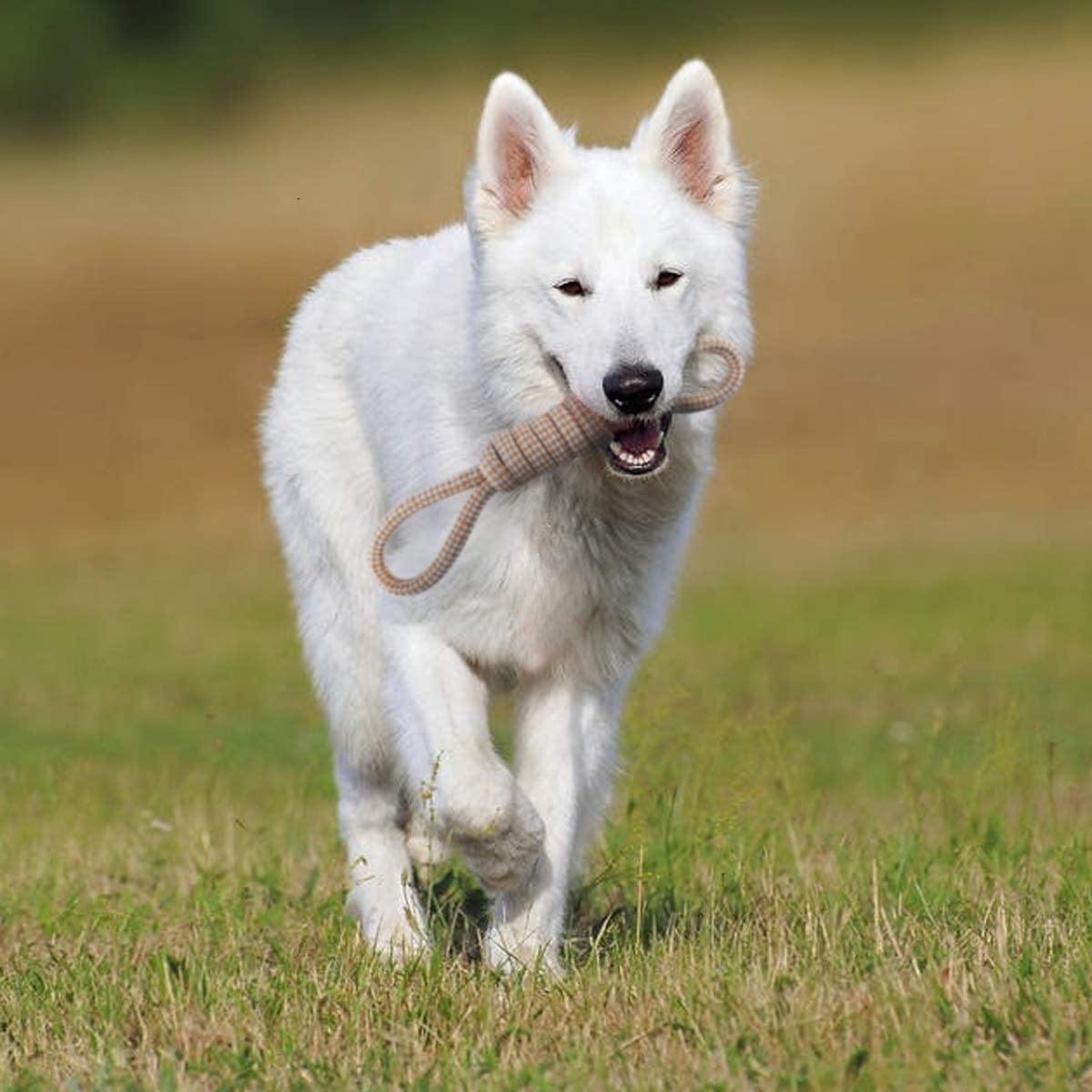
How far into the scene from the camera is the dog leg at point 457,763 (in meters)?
5.39

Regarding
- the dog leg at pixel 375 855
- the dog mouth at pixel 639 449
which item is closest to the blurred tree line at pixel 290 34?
the dog leg at pixel 375 855

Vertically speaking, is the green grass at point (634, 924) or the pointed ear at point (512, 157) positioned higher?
the pointed ear at point (512, 157)

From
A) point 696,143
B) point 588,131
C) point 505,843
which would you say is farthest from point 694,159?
→ point 588,131

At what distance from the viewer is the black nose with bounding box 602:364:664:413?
500cm

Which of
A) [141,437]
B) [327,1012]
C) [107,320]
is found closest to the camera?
[327,1012]

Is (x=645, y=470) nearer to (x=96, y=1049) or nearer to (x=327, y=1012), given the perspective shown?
(x=327, y=1012)

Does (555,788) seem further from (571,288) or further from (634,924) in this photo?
(571,288)

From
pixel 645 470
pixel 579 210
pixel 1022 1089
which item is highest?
pixel 579 210

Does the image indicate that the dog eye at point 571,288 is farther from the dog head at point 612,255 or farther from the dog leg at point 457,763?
the dog leg at point 457,763

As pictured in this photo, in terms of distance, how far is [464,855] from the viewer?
5543mm

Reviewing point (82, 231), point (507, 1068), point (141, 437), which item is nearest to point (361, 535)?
point (507, 1068)

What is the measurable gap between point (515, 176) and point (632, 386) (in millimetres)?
800

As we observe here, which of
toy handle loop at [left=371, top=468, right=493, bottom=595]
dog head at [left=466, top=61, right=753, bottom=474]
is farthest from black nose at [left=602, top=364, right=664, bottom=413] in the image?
toy handle loop at [left=371, top=468, right=493, bottom=595]

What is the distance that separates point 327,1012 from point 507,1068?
0.61m
